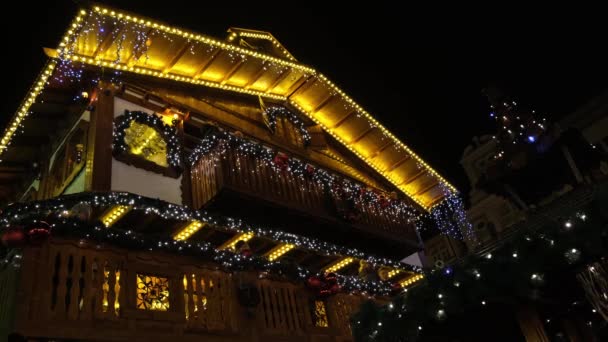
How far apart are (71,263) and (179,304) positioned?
5.75 ft

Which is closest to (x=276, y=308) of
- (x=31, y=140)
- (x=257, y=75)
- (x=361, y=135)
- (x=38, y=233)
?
(x=38, y=233)

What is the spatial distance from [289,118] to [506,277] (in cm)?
1031

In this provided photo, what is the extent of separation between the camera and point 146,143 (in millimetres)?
10086

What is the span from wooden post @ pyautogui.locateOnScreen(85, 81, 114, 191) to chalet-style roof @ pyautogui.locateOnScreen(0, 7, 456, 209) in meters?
0.71

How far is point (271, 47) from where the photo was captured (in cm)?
1405

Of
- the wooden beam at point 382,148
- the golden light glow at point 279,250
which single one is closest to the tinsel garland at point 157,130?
the golden light glow at point 279,250

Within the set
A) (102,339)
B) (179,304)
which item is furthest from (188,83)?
(102,339)

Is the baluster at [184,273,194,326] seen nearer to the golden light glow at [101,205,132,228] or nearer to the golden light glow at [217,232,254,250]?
the golden light glow at [101,205,132,228]

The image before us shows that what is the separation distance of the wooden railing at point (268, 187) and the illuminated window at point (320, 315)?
2.22 m

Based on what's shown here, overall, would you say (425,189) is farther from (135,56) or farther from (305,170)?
(135,56)

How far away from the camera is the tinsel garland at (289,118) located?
14406mm

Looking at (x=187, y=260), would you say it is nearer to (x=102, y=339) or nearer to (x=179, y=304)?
(x=179, y=304)

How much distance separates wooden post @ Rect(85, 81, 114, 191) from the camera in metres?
8.70

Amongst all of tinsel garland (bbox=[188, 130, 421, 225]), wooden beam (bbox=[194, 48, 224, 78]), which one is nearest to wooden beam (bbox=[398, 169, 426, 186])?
tinsel garland (bbox=[188, 130, 421, 225])
